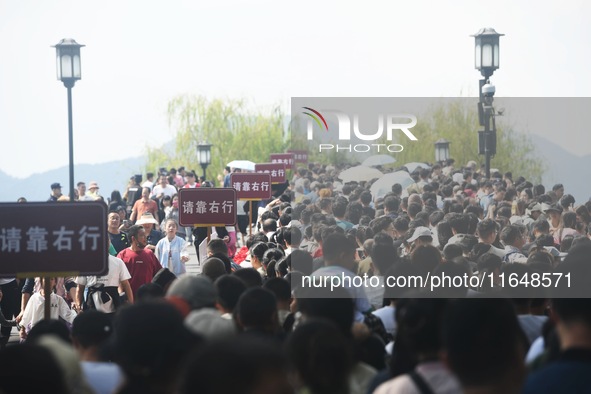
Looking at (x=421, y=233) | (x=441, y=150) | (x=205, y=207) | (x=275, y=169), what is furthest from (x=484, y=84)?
(x=275, y=169)

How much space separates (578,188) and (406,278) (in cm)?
685

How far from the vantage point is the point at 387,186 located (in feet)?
64.6

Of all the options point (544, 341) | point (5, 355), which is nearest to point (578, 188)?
point (544, 341)

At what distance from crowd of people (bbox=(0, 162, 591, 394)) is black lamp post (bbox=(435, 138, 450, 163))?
6.30m

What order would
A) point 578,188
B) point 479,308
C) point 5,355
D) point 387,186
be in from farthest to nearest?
point 387,186 < point 578,188 < point 479,308 < point 5,355

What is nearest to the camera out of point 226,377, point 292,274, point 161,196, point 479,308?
point 226,377

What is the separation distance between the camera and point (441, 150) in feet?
75.4

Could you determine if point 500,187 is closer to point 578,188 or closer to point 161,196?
point 578,188

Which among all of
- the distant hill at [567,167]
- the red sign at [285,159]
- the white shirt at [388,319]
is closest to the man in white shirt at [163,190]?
the red sign at [285,159]

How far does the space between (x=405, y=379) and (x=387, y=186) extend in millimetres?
14615

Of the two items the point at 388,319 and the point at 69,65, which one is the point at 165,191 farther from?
the point at 388,319

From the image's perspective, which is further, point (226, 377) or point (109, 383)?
point (109, 383)

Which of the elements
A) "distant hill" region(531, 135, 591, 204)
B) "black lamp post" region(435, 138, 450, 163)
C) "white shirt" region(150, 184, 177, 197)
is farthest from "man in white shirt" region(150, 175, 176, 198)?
"distant hill" region(531, 135, 591, 204)

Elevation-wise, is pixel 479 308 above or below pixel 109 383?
above
